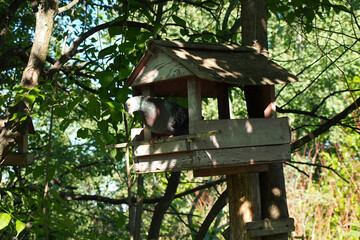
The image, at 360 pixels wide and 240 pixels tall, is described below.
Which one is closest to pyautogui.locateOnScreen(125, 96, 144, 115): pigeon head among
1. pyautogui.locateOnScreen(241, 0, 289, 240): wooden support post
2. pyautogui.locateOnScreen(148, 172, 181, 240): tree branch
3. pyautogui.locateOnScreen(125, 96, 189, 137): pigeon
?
pyautogui.locateOnScreen(125, 96, 189, 137): pigeon

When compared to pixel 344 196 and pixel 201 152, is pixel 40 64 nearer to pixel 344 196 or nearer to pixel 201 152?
pixel 201 152

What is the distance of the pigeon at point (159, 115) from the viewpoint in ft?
7.82

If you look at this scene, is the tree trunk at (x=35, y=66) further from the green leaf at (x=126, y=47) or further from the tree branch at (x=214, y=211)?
the tree branch at (x=214, y=211)

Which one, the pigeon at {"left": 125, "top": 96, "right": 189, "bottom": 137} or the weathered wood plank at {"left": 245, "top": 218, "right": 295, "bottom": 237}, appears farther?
the weathered wood plank at {"left": 245, "top": 218, "right": 295, "bottom": 237}

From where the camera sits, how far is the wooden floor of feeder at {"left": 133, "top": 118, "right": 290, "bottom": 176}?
224 centimetres

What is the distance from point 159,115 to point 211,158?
39 centimetres

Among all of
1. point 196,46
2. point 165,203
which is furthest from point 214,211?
point 196,46

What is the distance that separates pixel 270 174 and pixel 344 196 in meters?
4.44

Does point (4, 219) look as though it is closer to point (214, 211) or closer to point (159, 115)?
point (159, 115)

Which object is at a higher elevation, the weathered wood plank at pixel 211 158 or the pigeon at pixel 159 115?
the pigeon at pixel 159 115

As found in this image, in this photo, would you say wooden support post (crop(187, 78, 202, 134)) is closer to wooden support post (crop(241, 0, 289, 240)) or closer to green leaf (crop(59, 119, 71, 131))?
wooden support post (crop(241, 0, 289, 240))

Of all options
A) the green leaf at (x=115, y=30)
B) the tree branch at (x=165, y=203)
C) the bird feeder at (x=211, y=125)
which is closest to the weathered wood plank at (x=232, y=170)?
the bird feeder at (x=211, y=125)

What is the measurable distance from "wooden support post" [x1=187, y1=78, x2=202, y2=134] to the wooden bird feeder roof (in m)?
0.04

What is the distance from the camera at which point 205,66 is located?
7.57 ft
